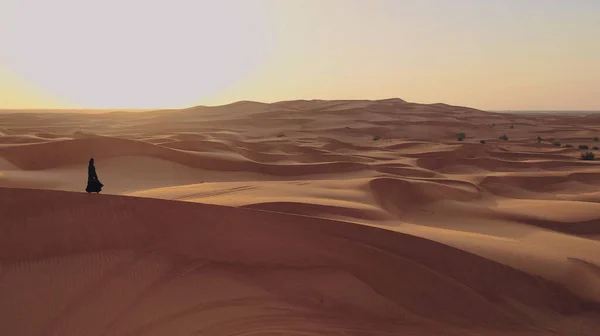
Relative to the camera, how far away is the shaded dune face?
3.97m

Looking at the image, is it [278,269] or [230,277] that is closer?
[230,277]

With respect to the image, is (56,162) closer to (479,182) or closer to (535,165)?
(479,182)

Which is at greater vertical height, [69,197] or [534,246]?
[69,197]

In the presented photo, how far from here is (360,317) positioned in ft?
13.8

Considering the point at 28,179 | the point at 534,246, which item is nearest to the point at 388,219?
the point at 534,246

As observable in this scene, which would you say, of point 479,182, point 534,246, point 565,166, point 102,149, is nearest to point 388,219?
point 534,246

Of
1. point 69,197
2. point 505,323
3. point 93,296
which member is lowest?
point 505,323

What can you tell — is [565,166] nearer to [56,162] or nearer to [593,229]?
[593,229]

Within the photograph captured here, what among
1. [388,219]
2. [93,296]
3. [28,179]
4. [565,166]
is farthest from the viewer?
[565,166]

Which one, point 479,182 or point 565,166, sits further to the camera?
point 565,166

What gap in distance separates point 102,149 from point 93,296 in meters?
10.8

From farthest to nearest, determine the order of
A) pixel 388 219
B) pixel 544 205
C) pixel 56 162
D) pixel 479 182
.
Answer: pixel 56 162 → pixel 479 182 → pixel 544 205 → pixel 388 219

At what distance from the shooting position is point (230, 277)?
180 inches

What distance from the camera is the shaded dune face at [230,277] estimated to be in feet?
13.0
